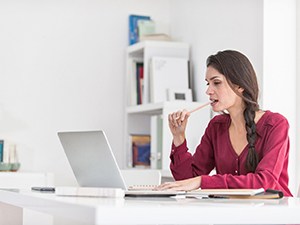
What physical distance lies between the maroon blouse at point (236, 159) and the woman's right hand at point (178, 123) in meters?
0.03

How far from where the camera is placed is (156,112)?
4086 mm

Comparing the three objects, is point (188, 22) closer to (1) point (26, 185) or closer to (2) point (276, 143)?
(1) point (26, 185)

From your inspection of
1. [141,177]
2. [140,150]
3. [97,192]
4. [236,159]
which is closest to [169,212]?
[97,192]

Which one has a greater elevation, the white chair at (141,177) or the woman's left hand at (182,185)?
the woman's left hand at (182,185)

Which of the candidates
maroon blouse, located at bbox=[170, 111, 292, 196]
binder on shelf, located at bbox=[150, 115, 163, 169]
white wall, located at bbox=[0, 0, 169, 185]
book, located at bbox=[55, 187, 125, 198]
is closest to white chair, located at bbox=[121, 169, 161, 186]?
maroon blouse, located at bbox=[170, 111, 292, 196]

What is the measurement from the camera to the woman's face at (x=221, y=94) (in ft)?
7.82

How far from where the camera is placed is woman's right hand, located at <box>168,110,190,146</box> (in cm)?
243

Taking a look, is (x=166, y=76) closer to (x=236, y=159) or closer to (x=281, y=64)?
(x=281, y=64)

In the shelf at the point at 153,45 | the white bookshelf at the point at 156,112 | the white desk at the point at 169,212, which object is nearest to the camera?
the white desk at the point at 169,212

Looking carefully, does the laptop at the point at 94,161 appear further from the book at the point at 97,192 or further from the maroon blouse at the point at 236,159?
the maroon blouse at the point at 236,159

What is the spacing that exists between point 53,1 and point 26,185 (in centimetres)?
→ 126

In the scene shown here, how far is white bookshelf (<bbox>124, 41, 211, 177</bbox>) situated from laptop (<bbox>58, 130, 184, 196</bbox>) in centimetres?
174

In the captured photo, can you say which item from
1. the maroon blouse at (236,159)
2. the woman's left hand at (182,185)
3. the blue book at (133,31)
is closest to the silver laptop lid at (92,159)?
the woman's left hand at (182,185)

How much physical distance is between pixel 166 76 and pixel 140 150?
0.51 metres
